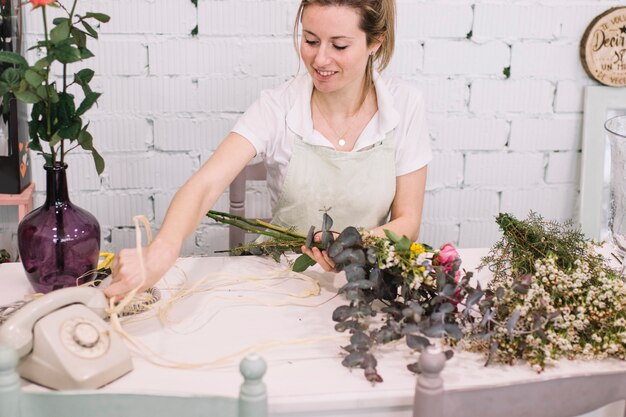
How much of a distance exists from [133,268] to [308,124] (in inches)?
27.7

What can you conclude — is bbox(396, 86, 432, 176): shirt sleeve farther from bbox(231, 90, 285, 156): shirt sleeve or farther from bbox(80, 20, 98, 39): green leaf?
bbox(80, 20, 98, 39): green leaf

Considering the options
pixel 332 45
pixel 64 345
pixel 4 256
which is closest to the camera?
pixel 64 345

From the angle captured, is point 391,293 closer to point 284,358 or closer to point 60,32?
point 284,358

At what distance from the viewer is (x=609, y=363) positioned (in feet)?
3.93

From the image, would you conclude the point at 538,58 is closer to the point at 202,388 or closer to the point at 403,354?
the point at 403,354

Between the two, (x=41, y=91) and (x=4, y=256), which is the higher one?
(x=41, y=91)

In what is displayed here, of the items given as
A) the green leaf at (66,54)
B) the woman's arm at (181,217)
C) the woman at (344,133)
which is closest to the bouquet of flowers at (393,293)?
the woman's arm at (181,217)

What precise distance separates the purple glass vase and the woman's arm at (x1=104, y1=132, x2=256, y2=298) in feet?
0.40

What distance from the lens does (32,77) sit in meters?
1.25

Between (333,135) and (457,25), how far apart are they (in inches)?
27.8

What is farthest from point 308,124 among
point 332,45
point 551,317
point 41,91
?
point 551,317

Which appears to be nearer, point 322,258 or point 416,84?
point 322,258

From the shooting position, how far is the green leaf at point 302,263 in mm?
1467

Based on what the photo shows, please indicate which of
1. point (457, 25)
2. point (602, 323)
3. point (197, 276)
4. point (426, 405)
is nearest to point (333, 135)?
point (197, 276)
